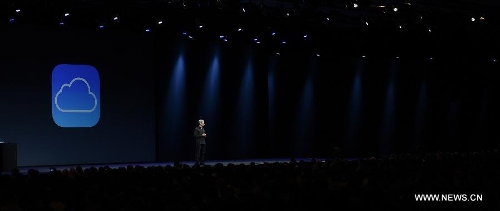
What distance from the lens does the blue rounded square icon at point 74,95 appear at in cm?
1895

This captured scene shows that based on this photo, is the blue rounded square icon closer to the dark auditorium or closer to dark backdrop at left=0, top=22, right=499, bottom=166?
the dark auditorium

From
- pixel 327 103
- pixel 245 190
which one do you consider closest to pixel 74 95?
pixel 327 103

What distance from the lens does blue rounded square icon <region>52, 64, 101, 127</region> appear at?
18953mm

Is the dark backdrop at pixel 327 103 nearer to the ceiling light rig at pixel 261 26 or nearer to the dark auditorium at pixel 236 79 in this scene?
the dark auditorium at pixel 236 79

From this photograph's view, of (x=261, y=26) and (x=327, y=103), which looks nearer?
(x=261, y=26)

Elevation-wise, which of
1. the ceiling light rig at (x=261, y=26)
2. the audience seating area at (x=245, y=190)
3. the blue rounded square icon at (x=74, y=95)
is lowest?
the audience seating area at (x=245, y=190)

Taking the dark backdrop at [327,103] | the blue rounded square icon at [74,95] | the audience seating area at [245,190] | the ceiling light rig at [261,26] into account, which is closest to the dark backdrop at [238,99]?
the dark backdrop at [327,103]

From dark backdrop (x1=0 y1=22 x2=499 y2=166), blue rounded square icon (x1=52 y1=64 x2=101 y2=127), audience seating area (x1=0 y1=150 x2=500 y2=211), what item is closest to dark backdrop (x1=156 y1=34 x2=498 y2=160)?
dark backdrop (x1=0 y1=22 x2=499 y2=166)

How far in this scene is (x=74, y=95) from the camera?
1909cm

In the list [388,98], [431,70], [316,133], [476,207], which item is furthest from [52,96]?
[476,207]

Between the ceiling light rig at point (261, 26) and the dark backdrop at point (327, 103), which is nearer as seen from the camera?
the ceiling light rig at point (261, 26)

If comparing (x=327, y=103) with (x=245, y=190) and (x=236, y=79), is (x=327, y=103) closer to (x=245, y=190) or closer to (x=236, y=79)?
(x=236, y=79)

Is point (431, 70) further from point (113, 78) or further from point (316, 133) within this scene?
point (113, 78)

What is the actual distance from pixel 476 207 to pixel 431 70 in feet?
69.6
